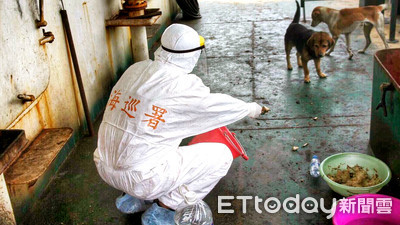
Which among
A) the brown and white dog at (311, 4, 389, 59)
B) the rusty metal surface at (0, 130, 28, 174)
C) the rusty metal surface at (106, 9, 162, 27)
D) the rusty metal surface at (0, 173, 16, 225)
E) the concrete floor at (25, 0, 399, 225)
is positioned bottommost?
the concrete floor at (25, 0, 399, 225)

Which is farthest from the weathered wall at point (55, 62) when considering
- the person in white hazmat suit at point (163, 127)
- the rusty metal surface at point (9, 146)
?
the person in white hazmat suit at point (163, 127)

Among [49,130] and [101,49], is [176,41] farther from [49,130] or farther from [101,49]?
[101,49]

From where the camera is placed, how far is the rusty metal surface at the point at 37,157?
3223 mm

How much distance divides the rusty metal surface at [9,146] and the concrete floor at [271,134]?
Result: 112cm

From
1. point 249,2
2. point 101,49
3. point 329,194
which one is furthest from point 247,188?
point 249,2

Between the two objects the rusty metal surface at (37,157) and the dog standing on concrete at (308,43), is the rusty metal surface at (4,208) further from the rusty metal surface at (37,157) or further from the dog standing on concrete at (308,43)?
the dog standing on concrete at (308,43)

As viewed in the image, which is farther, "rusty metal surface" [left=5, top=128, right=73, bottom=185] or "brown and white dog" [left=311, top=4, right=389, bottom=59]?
"brown and white dog" [left=311, top=4, right=389, bottom=59]

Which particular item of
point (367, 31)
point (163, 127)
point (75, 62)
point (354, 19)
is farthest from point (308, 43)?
point (163, 127)

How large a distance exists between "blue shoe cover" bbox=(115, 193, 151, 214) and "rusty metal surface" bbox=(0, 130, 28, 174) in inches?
43.1

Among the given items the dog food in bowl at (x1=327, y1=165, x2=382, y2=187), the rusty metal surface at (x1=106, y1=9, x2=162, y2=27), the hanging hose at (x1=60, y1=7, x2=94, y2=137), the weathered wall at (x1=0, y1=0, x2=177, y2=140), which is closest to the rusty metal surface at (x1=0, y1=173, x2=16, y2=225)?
the weathered wall at (x1=0, y1=0, x2=177, y2=140)

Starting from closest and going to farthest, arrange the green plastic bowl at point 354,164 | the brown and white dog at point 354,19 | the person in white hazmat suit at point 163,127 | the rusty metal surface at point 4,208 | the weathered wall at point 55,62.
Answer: the rusty metal surface at point 4,208 → the person in white hazmat suit at point 163,127 → the weathered wall at point 55,62 → the green plastic bowl at point 354,164 → the brown and white dog at point 354,19

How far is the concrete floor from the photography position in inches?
151

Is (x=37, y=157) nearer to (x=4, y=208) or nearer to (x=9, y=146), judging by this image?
(x=4, y=208)

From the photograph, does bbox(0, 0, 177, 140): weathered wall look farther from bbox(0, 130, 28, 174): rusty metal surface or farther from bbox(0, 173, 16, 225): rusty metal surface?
bbox(0, 173, 16, 225): rusty metal surface
